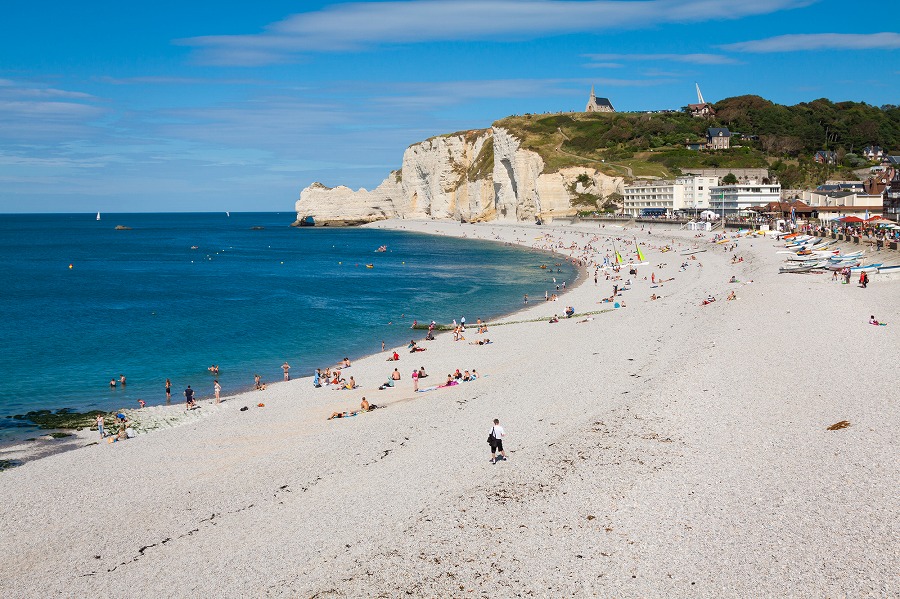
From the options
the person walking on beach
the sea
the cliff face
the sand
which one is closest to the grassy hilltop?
the cliff face

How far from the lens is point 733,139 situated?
12300 centimetres

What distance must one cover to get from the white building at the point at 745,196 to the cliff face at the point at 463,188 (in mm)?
20149

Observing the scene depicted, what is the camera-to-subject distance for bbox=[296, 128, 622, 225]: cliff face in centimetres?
11450

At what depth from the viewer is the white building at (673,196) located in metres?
95.9

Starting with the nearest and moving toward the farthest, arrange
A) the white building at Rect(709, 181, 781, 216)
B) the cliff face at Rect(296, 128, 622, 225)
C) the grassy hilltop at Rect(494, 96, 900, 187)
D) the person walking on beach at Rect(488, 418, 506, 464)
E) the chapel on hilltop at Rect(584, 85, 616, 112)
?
the person walking on beach at Rect(488, 418, 506, 464), the white building at Rect(709, 181, 781, 216), the grassy hilltop at Rect(494, 96, 900, 187), the cliff face at Rect(296, 128, 622, 225), the chapel on hilltop at Rect(584, 85, 616, 112)

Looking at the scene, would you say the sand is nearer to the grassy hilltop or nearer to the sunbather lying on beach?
the sunbather lying on beach

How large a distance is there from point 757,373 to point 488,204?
116m

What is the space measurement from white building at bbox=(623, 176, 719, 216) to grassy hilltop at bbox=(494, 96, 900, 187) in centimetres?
964

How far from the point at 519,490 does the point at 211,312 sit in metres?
33.9

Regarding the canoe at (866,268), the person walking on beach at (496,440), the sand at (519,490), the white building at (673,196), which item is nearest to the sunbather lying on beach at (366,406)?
the sand at (519,490)

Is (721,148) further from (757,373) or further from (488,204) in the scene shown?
(757,373)

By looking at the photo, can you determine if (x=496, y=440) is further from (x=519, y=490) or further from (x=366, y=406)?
(x=366, y=406)

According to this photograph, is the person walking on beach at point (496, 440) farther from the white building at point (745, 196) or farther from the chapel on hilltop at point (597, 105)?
the chapel on hilltop at point (597, 105)

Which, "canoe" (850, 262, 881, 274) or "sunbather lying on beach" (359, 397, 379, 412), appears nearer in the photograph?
"sunbather lying on beach" (359, 397, 379, 412)
